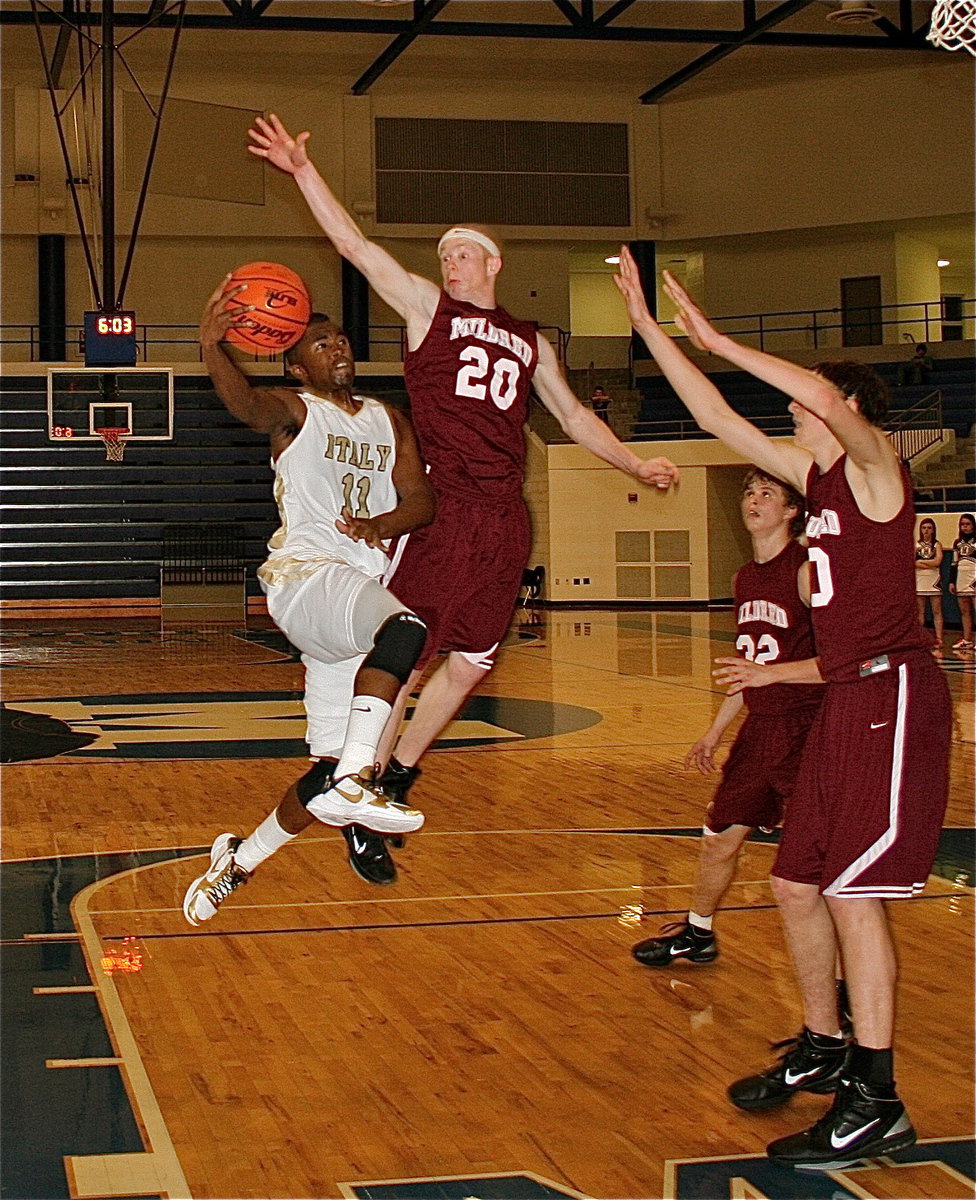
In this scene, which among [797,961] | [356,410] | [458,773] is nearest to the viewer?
[797,961]

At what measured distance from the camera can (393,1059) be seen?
15.3ft

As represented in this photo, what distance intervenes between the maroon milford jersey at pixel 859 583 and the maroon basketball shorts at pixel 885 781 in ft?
0.18

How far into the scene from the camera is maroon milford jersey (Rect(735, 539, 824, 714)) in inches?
206

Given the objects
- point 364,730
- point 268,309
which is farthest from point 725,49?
point 364,730

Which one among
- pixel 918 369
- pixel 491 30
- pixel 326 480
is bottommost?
pixel 326 480

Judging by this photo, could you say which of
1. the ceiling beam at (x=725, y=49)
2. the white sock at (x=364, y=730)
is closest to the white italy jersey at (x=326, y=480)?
the white sock at (x=364, y=730)

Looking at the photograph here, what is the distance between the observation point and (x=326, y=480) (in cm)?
503

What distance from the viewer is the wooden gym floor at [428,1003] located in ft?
12.8

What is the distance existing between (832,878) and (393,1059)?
1.50 metres

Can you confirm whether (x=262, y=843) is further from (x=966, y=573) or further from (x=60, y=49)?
(x=60, y=49)

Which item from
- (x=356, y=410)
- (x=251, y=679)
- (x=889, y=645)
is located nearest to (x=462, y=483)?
(x=356, y=410)

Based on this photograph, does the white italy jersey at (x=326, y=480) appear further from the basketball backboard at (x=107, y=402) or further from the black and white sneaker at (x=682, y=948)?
the basketball backboard at (x=107, y=402)

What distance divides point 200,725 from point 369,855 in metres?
7.75

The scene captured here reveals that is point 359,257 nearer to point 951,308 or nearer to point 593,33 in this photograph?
point 593,33
